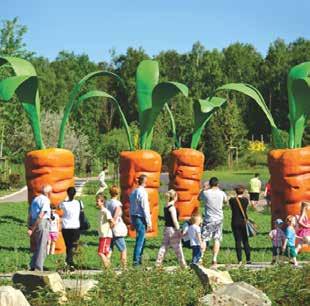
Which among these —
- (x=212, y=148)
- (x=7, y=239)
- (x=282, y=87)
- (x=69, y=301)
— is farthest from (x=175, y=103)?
(x=69, y=301)

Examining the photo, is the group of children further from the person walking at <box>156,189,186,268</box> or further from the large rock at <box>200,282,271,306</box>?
the large rock at <box>200,282,271,306</box>

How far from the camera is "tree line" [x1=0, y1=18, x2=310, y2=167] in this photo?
38.2 metres

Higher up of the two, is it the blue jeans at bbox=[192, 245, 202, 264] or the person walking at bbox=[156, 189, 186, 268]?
the person walking at bbox=[156, 189, 186, 268]

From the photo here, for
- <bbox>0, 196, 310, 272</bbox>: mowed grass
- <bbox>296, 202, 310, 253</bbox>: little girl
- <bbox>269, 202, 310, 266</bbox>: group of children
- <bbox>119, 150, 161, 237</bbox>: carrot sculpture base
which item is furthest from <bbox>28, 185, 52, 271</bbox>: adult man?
<bbox>119, 150, 161, 237</bbox>: carrot sculpture base

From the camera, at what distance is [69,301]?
23.6 feet

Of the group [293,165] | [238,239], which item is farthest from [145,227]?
[293,165]

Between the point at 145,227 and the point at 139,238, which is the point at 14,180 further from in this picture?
the point at 139,238

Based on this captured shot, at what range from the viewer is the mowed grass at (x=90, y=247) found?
1141 centimetres

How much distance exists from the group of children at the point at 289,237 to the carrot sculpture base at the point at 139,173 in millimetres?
3838

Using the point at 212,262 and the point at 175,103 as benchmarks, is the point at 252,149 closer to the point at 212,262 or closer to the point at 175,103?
the point at 175,103

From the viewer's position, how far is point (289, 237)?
1140cm

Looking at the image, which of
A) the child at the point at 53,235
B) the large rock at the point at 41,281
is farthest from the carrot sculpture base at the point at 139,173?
the large rock at the point at 41,281

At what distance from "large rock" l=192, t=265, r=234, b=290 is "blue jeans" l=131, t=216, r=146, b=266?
8.62 ft

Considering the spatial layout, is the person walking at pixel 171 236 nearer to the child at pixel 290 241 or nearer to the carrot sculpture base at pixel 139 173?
the child at pixel 290 241
